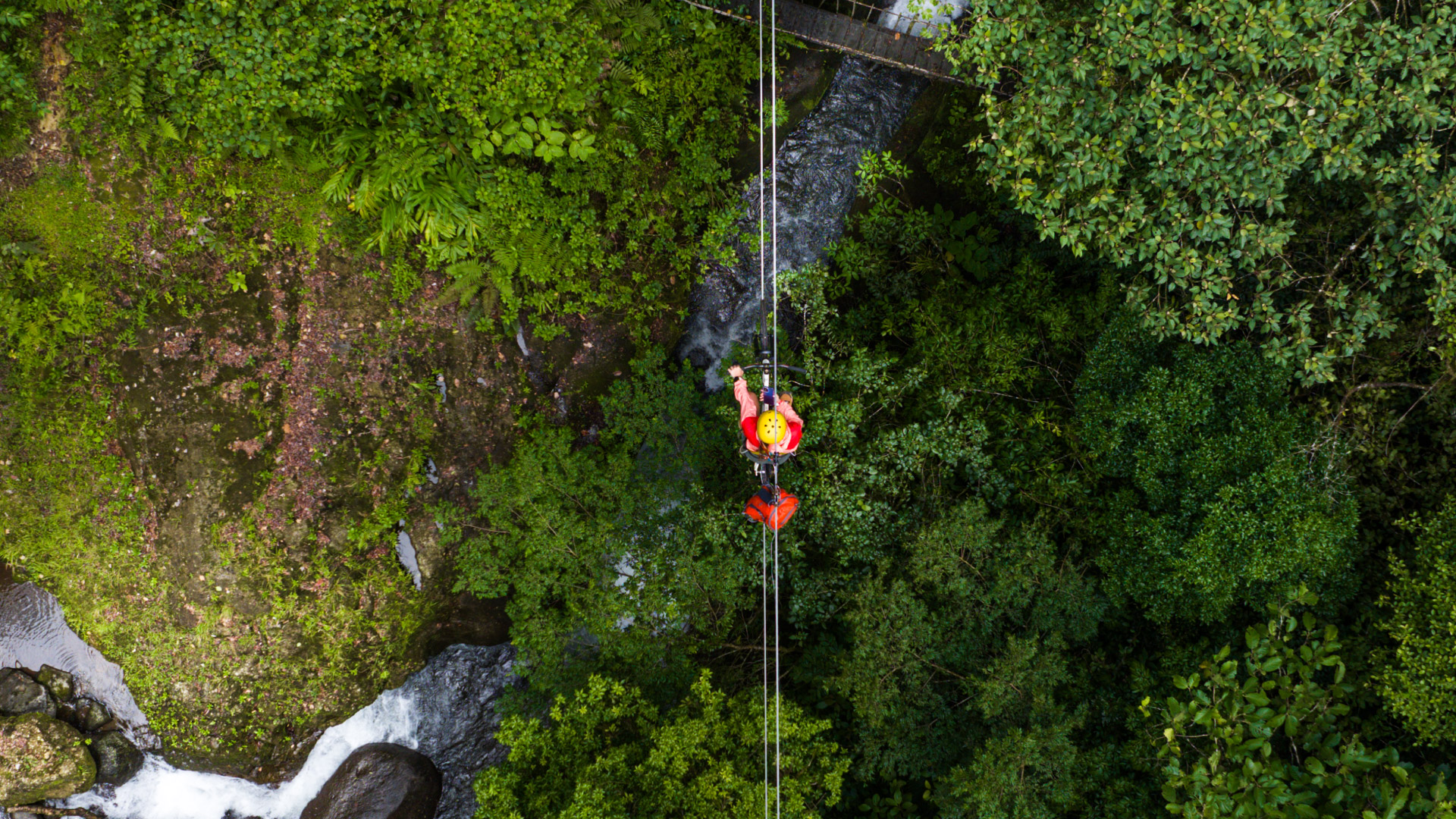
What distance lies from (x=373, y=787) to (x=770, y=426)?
9283 millimetres

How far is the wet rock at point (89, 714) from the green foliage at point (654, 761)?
693cm

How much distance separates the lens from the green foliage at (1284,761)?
5.65 metres

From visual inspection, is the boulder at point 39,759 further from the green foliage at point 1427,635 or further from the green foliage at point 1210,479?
the green foliage at point 1427,635

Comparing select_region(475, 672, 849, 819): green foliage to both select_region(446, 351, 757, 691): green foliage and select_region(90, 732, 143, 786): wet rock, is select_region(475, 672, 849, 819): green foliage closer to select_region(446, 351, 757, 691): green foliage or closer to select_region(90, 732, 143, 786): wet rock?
select_region(446, 351, 757, 691): green foliage

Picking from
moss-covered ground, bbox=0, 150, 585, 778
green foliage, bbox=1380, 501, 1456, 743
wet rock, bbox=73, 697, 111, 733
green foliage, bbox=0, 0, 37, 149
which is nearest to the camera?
green foliage, bbox=1380, 501, 1456, 743

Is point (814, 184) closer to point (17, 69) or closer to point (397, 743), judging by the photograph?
point (17, 69)

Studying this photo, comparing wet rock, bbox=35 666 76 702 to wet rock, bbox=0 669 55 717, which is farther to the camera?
wet rock, bbox=35 666 76 702

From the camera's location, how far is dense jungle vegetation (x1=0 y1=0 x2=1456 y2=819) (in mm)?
6262

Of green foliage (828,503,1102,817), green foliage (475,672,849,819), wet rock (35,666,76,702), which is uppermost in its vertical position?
green foliage (828,503,1102,817)

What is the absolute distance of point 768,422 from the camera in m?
6.78

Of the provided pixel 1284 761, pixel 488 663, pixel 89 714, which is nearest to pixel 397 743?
pixel 488 663

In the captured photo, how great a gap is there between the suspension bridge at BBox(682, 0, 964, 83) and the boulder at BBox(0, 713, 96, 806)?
14180 millimetres

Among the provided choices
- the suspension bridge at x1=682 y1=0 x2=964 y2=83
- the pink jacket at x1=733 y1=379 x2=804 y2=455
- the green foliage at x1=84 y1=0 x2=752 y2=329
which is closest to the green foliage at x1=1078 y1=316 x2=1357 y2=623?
the pink jacket at x1=733 y1=379 x2=804 y2=455

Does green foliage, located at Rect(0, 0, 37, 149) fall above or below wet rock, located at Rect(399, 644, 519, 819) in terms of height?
above
